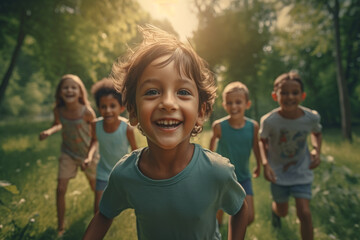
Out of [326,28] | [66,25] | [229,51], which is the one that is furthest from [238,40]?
[66,25]

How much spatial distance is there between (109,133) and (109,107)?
397 mm

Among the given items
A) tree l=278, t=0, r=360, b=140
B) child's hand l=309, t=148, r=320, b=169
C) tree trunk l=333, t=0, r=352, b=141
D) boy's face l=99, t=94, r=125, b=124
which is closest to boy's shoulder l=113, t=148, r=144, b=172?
boy's face l=99, t=94, r=125, b=124

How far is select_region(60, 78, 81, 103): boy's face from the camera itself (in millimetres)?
4051

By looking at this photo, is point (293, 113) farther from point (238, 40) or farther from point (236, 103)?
point (238, 40)

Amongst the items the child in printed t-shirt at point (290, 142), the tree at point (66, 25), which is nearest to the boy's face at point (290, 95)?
the child in printed t-shirt at point (290, 142)

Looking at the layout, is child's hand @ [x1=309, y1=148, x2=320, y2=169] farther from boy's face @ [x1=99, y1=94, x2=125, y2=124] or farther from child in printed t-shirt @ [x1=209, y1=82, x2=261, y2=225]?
boy's face @ [x1=99, y1=94, x2=125, y2=124]

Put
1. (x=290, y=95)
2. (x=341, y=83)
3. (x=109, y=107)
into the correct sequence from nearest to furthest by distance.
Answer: (x=290, y=95) → (x=109, y=107) → (x=341, y=83)

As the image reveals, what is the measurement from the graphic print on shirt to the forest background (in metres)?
1.13

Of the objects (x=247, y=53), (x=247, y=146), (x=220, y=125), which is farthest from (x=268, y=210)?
(x=247, y=53)

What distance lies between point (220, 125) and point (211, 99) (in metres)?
2.18

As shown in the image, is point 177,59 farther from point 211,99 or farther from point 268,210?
point 268,210

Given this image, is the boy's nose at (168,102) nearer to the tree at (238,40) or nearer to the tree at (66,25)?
the tree at (66,25)

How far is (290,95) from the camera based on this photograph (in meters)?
3.39

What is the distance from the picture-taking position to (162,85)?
4.42ft
